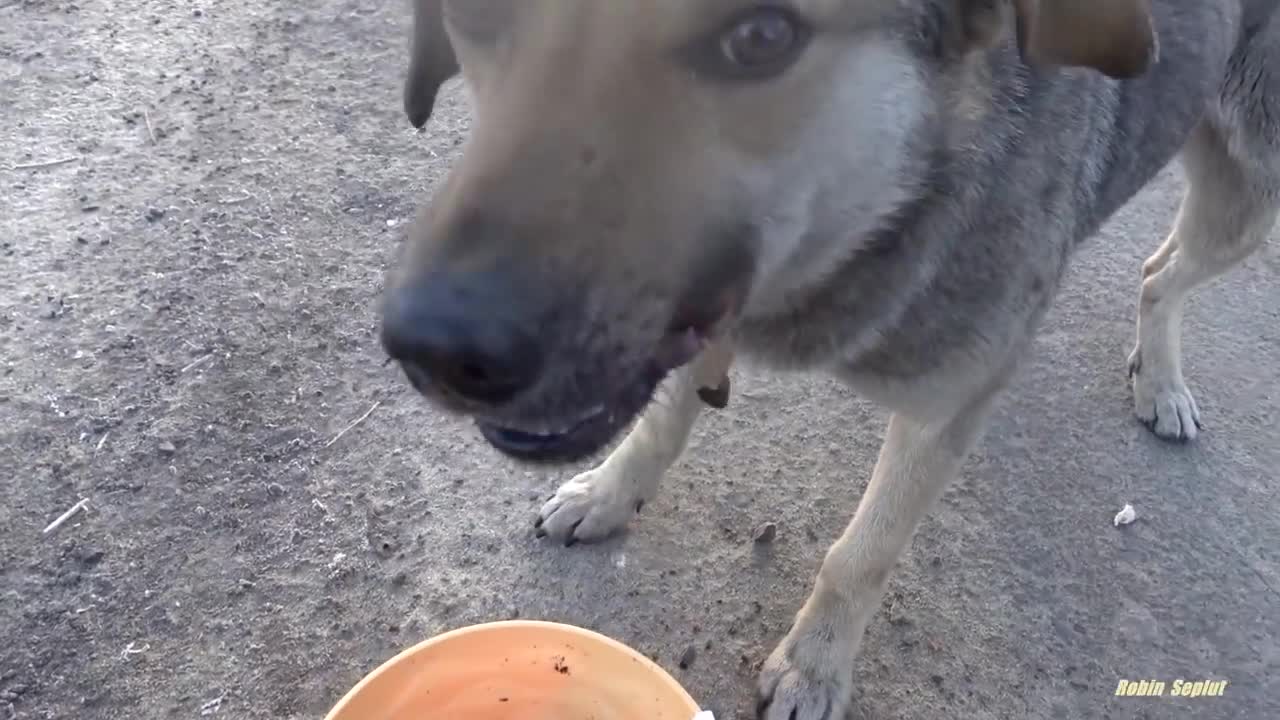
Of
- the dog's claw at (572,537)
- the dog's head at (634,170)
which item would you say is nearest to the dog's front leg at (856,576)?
the dog's claw at (572,537)

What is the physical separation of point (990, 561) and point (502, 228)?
1923 millimetres

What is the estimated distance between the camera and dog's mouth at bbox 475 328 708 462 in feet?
4.38

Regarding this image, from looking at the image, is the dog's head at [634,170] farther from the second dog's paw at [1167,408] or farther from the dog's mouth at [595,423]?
the second dog's paw at [1167,408]

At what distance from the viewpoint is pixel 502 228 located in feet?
3.93

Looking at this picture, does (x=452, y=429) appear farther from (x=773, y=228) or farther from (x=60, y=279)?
(x=773, y=228)

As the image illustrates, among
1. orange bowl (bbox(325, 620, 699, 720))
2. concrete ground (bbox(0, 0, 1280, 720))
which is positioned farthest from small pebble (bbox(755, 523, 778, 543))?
orange bowl (bbox(325, 620, 699, 720))

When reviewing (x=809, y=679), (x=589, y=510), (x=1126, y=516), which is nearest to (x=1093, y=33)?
(x=809, y=679)

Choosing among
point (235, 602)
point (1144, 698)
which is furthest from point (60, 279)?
point (1144, 698)

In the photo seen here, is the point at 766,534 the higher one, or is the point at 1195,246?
Result: the point at 1195,246

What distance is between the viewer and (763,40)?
1.32 meters

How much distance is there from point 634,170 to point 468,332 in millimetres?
301

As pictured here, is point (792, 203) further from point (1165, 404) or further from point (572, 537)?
point (1165, 404)

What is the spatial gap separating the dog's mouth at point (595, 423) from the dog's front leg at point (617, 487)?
97cm

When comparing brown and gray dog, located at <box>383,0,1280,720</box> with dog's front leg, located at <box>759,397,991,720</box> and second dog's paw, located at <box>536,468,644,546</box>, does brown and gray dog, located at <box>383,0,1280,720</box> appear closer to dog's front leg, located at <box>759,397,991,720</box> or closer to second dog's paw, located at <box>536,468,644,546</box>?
dog's front leg, located at <box>759,397,991,720</box>
